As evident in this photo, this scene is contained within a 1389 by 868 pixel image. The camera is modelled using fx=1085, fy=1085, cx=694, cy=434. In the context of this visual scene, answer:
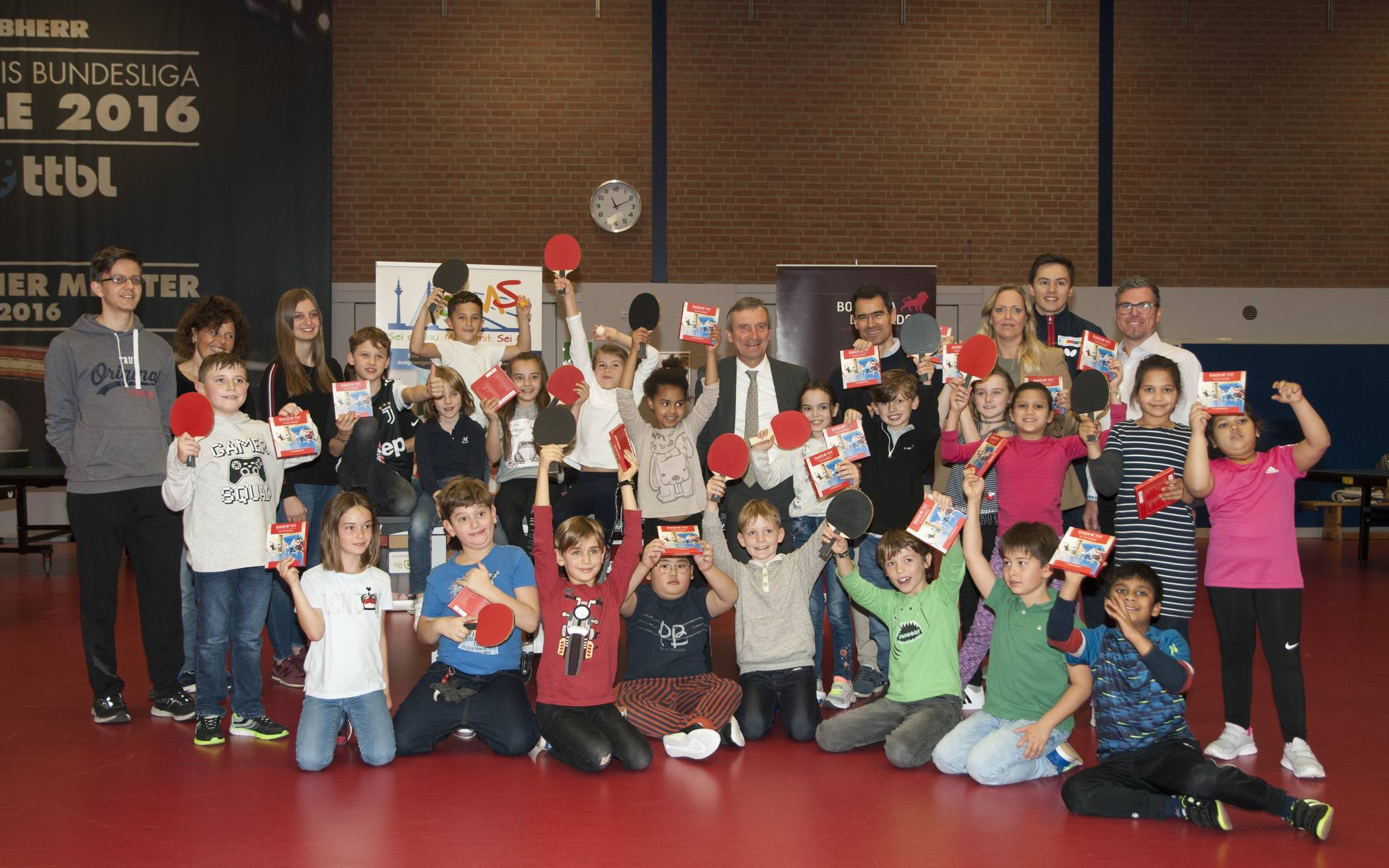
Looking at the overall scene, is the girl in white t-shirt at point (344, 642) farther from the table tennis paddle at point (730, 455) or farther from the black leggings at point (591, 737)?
the table tennis paddle at point (730, 455)

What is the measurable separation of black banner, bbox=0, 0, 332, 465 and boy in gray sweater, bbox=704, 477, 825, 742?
7558 millimetres

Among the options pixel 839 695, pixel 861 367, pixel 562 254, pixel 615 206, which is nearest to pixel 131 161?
pixel 615 206

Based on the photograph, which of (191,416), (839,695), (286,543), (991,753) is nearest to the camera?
(991,753)

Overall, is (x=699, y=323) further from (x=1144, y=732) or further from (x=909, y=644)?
(x=1144, y=732)

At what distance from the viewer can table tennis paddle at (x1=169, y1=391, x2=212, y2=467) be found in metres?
4.37

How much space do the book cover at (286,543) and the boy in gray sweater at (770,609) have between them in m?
1.67

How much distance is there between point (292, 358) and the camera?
5.32 m

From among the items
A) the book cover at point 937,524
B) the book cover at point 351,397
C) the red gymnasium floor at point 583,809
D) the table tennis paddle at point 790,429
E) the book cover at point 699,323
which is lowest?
the red gymnasium floor at point 583,809

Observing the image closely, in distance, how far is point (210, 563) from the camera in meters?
4.52

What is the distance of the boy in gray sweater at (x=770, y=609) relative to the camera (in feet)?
15.5

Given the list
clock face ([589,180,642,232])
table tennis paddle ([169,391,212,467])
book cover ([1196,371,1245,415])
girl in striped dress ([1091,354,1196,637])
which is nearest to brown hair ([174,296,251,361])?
table tennis paddle ([169,391,212,467])

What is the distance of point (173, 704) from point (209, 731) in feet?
1.63

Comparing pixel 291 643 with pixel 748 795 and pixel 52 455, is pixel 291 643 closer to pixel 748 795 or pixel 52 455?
pixel 748 795

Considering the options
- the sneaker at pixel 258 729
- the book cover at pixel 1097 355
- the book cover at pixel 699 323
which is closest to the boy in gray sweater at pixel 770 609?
the book cover at pixel 699 323
